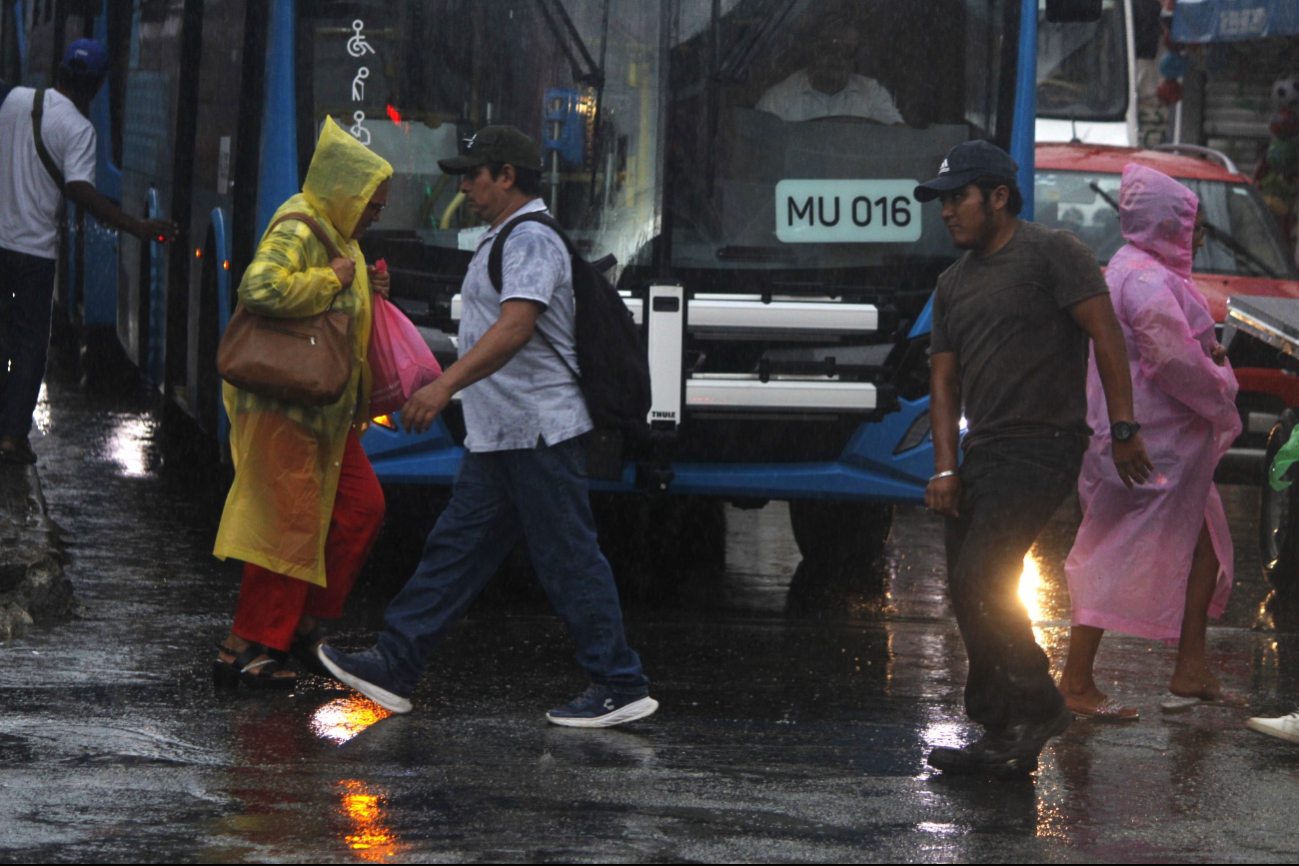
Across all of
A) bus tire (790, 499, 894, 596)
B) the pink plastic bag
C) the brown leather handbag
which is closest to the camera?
the brown leather handbag

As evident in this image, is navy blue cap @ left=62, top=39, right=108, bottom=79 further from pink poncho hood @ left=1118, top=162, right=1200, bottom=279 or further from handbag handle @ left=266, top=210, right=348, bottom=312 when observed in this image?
pink poncho hood @ left=1118, top=162, right=1200, bottom=279

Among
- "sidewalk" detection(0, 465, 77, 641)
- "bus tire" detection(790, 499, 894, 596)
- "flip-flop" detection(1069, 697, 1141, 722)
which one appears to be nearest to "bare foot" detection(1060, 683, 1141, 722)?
"flip-flop" detection(1069, 697, 1141, 722)

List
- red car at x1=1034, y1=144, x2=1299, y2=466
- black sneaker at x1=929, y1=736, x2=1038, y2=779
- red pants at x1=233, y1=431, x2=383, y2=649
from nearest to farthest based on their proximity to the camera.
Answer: black sneaker at x1=929, y1=736, x2=1038, y2=779 < red pants at x1=233, y1=431, x2=383, y2=649 < red car at x1=1034, y1=144, x2=1299, y2=466

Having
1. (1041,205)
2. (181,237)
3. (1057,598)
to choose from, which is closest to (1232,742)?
(1057,598)

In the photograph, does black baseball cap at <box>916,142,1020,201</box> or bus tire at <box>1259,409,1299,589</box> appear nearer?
black baseball cap at <box>916,142,1020,201</box>

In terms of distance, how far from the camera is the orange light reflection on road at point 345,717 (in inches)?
236

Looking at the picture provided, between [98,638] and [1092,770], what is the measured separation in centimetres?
349

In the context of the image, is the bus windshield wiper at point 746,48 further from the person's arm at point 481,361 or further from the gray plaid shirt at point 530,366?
the person's arm at point 481,361

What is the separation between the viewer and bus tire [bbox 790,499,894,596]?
9984 mm

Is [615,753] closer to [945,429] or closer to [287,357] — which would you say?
[945,429]

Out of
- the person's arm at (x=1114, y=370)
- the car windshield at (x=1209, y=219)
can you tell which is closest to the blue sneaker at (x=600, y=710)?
the person's arm at (x=1114, y=370)

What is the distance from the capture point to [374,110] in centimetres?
866

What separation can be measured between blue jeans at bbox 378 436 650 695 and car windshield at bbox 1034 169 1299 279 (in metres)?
7.69

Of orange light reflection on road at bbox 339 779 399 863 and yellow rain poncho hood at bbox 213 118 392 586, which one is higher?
yellow rain poncho hood at bbox 213 118 392 586
